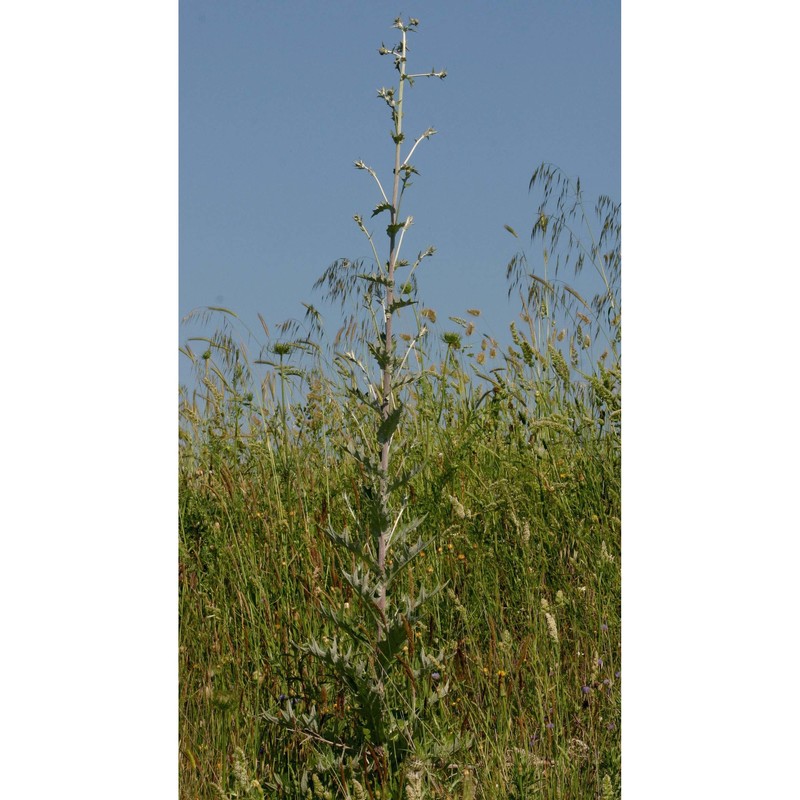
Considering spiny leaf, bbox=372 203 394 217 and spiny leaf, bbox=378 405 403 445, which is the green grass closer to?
spiny leaf, bbox=378 405 403 445

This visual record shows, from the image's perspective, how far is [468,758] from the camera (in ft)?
6.41

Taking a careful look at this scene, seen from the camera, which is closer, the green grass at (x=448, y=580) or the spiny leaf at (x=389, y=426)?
the spiny leaf at (x=389, y=426)

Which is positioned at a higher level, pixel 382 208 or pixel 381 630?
pixel 382 208

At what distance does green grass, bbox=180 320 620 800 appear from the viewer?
2.00 m

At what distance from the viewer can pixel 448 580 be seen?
1.91 metres

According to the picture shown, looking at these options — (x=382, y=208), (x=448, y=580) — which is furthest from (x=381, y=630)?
(x=382, y=208)

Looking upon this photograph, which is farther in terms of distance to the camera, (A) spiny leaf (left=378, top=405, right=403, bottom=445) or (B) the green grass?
(B) the green grass

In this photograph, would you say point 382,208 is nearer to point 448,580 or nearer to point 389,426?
point 389,426

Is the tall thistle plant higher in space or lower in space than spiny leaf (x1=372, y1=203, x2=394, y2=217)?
lower

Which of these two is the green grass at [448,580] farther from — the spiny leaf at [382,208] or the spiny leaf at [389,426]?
the spiny leaf at [382,208]

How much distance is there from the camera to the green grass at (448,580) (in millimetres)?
1995

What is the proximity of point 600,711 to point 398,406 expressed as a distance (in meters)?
0.89
